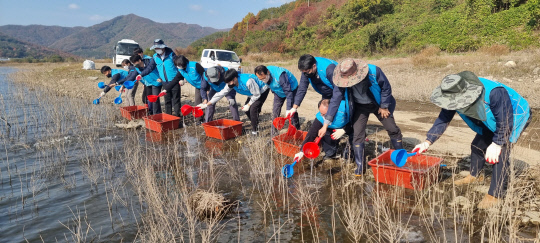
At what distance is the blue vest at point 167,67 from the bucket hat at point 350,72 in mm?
5065

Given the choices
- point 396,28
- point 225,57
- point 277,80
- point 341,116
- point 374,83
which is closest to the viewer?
point 374,83

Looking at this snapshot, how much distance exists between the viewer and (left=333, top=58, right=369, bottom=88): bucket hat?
12.9 feet

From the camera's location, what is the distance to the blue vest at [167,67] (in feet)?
26.1

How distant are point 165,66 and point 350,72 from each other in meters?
5.32

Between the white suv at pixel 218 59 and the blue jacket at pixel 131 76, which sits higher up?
the white suv at pixel 218 59

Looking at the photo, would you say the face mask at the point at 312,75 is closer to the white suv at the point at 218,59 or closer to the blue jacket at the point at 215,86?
the blue jacket at the point at 215,86

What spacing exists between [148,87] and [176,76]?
3.93 ft

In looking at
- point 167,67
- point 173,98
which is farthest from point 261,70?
point 173,98

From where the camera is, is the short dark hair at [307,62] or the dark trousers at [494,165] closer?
the dark trousers at [494,165]

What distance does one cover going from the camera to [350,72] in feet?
13.0

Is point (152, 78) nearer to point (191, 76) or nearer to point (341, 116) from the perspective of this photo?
point (191, 76)

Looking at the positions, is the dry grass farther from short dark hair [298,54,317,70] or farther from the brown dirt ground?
short dark hair [298,54,317,70]

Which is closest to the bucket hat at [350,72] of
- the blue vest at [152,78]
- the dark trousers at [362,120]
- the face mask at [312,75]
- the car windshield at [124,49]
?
the dark trousers at [362,120]

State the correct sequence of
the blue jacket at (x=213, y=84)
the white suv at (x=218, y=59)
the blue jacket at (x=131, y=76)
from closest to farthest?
the blue jacket at (x=213, y=84), the blue jacket at (x=131, y=76), the white suv at (x=218, y=59)
